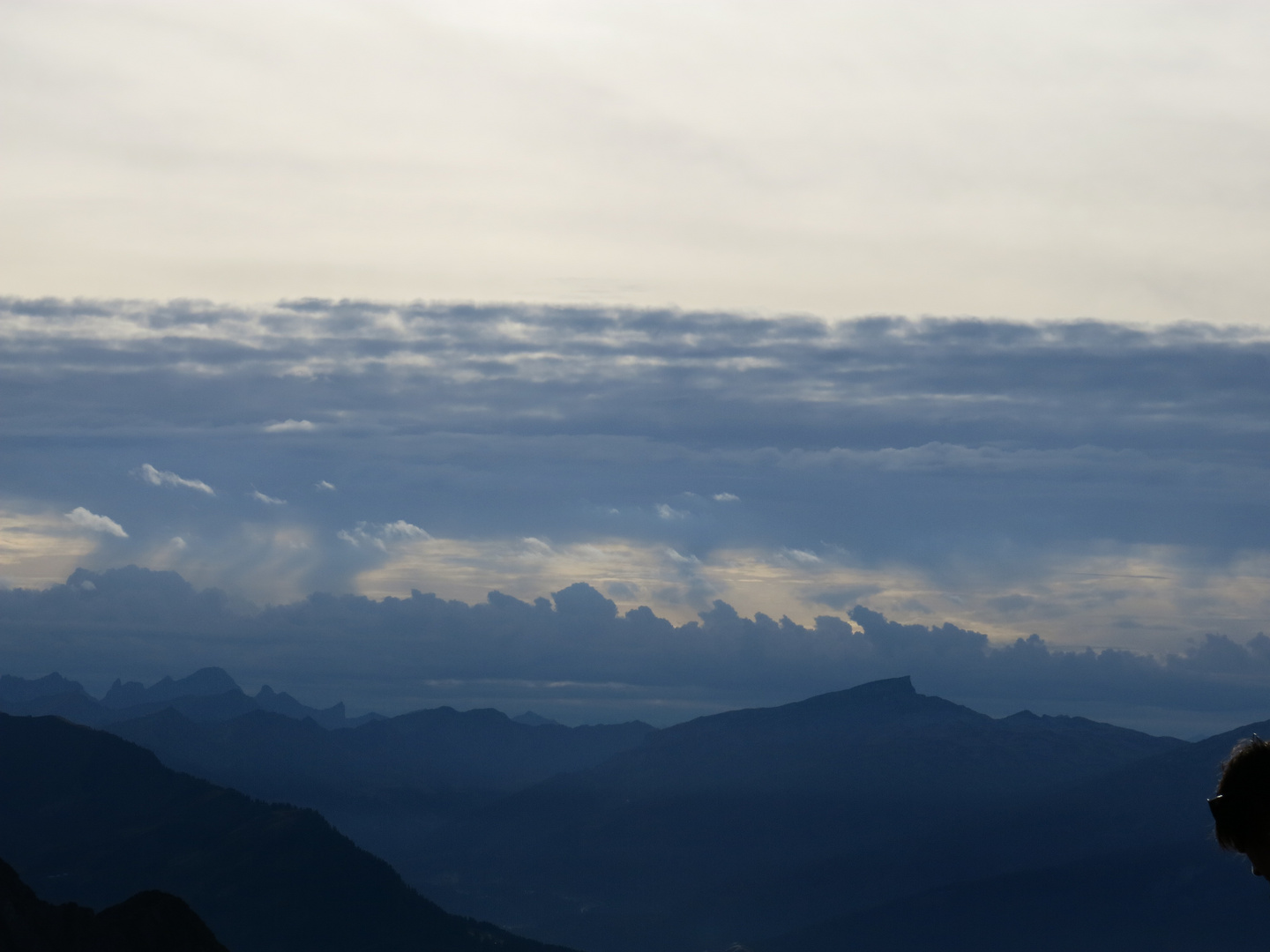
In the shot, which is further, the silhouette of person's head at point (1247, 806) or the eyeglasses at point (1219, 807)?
the silhouette of person's head at point (1247, 806)

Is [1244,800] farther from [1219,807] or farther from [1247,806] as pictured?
[1219,807]

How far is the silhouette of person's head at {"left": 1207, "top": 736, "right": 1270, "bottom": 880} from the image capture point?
1384 centimetres

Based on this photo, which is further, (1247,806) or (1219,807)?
(1247,806)

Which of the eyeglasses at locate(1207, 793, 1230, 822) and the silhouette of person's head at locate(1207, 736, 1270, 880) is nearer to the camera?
the eyeglasses at locate(1207, 793, 1230, 822)

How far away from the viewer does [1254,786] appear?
1400 centimetres

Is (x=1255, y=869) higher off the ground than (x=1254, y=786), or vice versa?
(x=1254, y=786)

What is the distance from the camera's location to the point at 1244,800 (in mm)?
13953

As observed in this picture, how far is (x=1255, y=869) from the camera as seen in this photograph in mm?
14039

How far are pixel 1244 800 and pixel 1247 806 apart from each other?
140 millimetres

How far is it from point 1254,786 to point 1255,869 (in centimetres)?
89

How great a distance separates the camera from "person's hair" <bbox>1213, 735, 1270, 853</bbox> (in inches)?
545

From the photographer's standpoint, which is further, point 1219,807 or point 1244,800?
point 1244,800

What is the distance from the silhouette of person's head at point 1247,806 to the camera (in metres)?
13.8

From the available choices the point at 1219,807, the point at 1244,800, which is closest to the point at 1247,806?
the point at 1244,800
